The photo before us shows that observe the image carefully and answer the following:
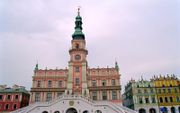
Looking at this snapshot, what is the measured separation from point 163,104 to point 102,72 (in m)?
22.9

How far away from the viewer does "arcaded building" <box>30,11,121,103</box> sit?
54656mm

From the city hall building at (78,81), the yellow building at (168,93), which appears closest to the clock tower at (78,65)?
the city hall building at (78,81)

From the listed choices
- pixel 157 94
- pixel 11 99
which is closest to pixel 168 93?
pixel 157 94

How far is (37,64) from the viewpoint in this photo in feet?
197

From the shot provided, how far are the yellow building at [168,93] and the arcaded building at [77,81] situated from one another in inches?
647

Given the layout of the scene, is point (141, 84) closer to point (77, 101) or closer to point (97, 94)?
point (97, 94)

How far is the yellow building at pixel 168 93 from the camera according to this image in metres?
60.6

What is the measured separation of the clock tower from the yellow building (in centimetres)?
2561

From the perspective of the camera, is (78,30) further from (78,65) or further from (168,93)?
(168,93)

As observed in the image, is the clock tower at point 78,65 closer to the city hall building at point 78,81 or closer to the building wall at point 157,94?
the city hall building at point 78,81

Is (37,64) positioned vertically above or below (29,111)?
above

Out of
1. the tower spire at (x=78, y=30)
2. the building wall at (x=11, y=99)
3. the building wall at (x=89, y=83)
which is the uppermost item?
the tower spire at (x=78, y=30)

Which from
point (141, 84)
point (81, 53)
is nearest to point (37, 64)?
point (81, 53)

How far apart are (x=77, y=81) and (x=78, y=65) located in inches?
195
